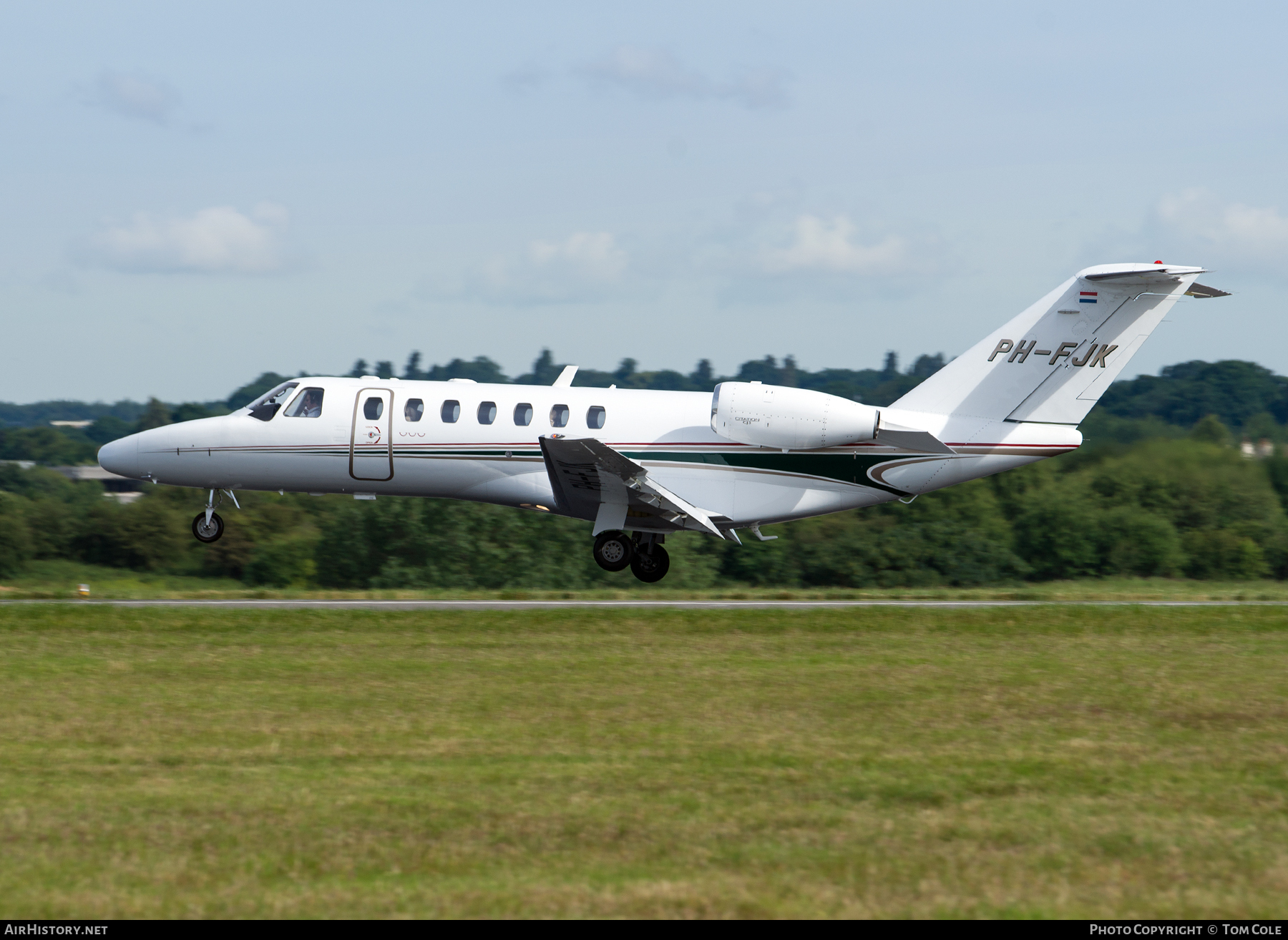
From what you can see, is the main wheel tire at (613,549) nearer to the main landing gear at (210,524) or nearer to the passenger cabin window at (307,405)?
the passenger cabin window at (307,405)

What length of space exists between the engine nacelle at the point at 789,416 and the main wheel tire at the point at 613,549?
105 inches

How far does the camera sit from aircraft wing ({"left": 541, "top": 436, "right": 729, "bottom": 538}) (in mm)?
20219

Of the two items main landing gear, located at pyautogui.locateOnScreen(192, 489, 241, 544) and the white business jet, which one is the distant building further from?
the white business jet

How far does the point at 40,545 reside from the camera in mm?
47844

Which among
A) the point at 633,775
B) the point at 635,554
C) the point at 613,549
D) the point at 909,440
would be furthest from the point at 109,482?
the point at 633,775

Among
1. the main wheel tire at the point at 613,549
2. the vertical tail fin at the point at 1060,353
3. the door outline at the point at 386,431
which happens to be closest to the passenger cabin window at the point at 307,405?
the door outline at the point at 386,431

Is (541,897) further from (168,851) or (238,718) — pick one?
(238,718)

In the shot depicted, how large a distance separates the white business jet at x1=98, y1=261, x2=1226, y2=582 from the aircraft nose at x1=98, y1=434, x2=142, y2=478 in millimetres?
1213

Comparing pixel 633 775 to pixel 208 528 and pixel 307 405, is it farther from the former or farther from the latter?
pixel 208 528

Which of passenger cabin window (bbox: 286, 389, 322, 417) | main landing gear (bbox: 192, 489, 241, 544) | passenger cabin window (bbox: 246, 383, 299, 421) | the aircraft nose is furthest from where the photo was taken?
the aircraft nose

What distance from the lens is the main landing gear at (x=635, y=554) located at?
22.3 metres

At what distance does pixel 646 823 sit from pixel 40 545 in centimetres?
4479

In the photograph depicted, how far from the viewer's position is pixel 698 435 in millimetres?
21812

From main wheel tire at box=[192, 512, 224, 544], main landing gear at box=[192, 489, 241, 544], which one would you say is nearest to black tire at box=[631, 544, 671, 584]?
main landing gear at box=[192, 489, 241, 544]
